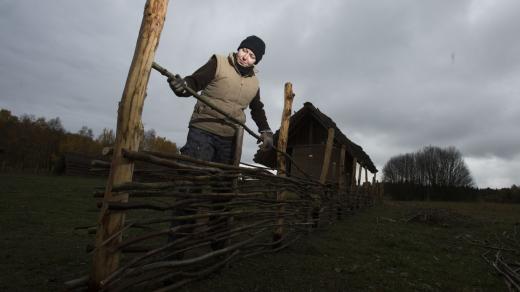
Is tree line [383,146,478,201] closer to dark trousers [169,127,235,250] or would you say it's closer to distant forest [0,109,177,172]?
distant forest [0,109,177,172]

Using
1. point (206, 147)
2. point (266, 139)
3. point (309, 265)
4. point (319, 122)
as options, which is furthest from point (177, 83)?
point (319, 122)

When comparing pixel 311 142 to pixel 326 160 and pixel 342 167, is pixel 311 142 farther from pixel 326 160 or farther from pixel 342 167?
pixel 326 160

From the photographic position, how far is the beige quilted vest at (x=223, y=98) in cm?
280

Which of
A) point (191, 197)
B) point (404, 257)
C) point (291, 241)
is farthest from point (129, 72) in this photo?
point (404, 257)

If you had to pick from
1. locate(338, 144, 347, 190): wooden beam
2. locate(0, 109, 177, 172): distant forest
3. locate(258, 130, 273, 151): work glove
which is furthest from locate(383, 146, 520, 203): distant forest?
locate(258, 130, 273, 151): work glove

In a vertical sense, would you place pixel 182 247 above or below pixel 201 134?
below

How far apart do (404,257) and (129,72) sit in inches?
135

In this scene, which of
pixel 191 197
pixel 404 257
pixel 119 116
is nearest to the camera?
pixel 119 116

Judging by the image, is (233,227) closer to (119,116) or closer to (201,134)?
(201,134)

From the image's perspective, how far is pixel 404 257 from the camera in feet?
12.6

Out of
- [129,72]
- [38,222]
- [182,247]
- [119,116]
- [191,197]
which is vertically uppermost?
[129,72]

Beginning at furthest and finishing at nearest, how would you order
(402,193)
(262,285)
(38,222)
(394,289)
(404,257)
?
(402,193) → (38,222) → (404,257) → (394,289) → (262,285)

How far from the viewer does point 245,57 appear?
2990 mm

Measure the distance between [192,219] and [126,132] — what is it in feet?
2.65
